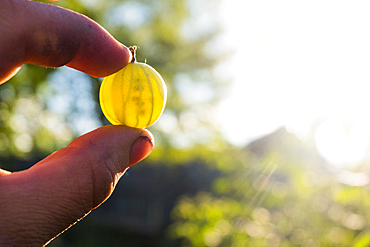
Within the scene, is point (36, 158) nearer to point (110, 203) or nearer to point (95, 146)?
point (110, 203)

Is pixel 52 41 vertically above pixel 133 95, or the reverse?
pixel 52 41

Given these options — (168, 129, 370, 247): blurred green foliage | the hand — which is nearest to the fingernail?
the hand

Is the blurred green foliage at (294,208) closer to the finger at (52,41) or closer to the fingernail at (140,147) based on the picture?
the fingernail at (140,147)

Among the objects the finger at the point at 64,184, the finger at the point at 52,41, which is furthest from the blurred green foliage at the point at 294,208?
the finger at the point at 52,41

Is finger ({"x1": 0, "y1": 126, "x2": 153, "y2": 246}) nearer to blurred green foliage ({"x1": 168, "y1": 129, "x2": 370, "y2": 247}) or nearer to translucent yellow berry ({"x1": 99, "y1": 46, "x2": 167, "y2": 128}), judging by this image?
translucent yellow berry ({"x1": 99, "y1": 46, "x2": 167, "y2": 128})

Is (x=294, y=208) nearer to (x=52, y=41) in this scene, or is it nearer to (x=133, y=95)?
(x=133, y=95)

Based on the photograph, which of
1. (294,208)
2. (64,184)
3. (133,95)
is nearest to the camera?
(64,184)

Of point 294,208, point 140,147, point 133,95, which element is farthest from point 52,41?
point 294,208
